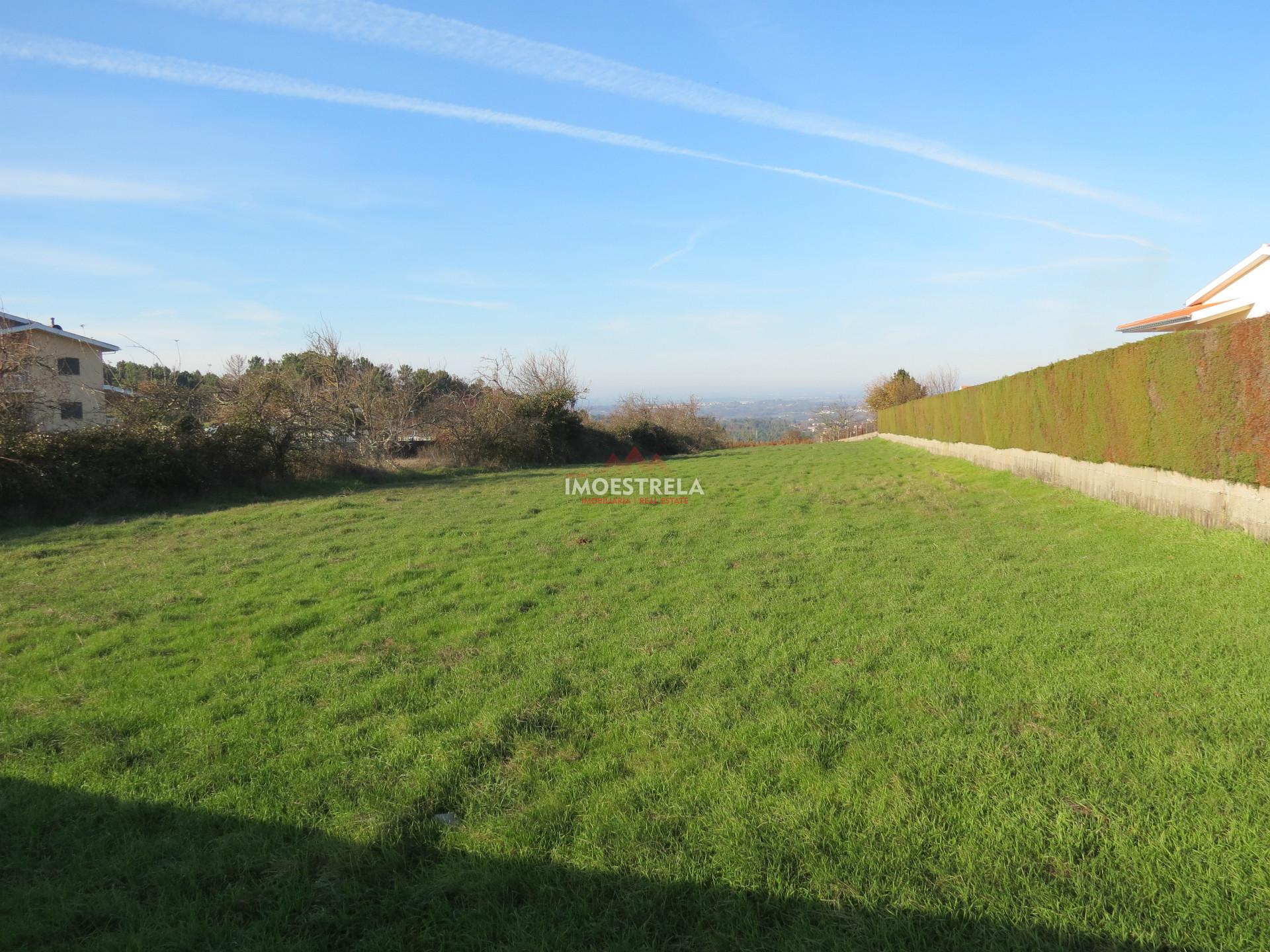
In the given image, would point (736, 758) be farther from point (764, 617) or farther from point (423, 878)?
point (764, 617)

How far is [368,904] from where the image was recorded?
2299mm

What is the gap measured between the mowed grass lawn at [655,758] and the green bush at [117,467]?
5926 millimetres

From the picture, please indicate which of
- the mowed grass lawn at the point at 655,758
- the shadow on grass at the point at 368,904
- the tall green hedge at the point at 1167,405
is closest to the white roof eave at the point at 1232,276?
the tall green hedge at the point at 1167,405

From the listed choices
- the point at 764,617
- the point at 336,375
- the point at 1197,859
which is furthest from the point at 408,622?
the point at 336,375

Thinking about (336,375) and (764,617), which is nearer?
(764,617)

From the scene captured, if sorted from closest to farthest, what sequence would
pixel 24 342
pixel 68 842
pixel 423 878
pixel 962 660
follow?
pixel 423 878 < pixel 68 842 < pixel 962 660 < pixel 24 342

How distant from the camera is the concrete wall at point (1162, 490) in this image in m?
6.46

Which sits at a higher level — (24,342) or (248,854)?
(24,342)

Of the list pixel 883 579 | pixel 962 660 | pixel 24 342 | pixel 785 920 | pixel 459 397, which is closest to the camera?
pixel 785 920

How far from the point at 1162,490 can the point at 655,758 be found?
7.95 m

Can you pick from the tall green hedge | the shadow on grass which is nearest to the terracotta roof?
the tall green hedge

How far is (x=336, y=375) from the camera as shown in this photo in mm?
20500

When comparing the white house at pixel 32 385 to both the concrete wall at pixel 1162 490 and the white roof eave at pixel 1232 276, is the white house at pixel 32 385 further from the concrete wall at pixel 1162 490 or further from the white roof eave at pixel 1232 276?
the white roof eave at pixel 1232 276

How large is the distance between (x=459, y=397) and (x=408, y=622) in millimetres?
19531
